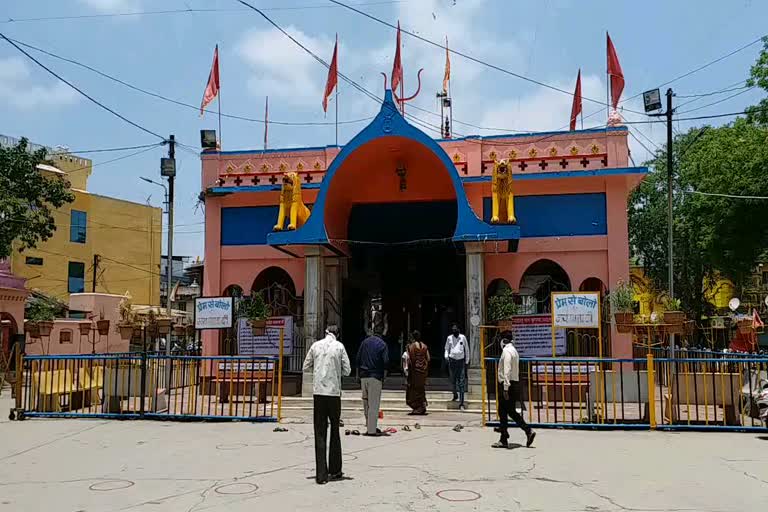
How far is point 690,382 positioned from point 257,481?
9.70 meters

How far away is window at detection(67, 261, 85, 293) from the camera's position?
40375mm

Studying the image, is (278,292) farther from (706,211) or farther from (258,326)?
(706,211)

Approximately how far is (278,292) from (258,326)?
1.98 meters

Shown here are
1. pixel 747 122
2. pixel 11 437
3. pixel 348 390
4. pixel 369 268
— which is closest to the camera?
pixel 11 437

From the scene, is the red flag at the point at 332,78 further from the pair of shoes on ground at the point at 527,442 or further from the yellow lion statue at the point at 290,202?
the pair of shoes on ground at the point at 527,442

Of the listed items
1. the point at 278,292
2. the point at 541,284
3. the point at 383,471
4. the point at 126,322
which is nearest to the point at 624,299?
the point at 541,284

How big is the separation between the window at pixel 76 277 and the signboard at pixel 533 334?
3195 cm

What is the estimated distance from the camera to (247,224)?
18.2m

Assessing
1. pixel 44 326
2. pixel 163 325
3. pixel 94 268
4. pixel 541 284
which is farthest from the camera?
pixel 94 268

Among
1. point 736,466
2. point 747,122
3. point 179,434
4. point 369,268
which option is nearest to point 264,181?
point 369,268

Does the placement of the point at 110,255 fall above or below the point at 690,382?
above

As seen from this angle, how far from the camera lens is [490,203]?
A: 17.1 meters

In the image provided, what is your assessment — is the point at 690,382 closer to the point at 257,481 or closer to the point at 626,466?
the point at 626,466

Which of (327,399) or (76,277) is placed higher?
(76,277)
